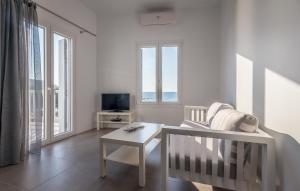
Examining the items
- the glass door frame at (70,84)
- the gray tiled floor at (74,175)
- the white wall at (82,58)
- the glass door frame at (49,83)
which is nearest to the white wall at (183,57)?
the white wall at (82,58)

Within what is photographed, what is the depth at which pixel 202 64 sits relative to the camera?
433cm

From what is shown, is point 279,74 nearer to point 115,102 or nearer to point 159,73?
point 159,73

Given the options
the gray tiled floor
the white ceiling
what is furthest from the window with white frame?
the gray tiled floor

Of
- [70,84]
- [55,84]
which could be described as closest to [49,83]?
[55,84]

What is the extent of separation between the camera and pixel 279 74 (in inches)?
56.0

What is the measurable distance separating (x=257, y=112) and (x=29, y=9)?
3.13 metres

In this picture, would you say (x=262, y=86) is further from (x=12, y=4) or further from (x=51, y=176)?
(x=12, y=4)

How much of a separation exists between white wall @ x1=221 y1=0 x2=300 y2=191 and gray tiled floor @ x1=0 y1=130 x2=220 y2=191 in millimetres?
837

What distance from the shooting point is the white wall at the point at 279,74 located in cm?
121

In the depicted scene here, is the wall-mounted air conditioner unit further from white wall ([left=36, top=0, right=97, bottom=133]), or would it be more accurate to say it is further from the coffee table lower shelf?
the coffee table lower shelf

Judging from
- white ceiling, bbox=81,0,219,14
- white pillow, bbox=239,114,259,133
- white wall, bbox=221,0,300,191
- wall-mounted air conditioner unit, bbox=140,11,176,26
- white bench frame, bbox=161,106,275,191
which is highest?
white ceiling, bbox=81,0,219,14

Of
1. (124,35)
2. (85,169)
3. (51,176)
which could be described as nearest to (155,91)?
(124,35)

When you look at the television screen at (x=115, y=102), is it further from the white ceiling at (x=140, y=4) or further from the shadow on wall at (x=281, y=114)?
the shadow on wall at (x=281, y=114)

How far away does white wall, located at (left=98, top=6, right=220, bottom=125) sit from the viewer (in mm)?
4273
